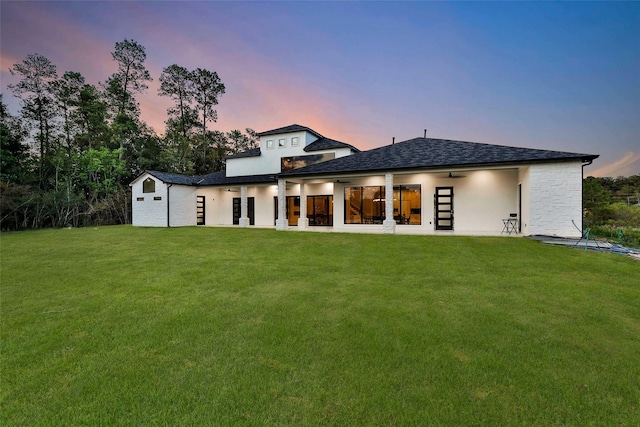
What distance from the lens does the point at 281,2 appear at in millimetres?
14211

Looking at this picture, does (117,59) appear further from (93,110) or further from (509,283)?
(509,283)

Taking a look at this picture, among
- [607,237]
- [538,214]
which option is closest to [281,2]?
[538,214]

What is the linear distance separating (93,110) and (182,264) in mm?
28169

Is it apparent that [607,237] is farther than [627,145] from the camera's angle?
No

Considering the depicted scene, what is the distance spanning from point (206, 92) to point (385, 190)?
28069 mm

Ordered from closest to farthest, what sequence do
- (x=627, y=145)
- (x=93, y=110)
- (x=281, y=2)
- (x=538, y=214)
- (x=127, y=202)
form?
1. (x=538, y=214)
2. (x=281, y=2)
3. (x=627, y=145)
4. (x=127, y=202)
5. (x=93, y=110)

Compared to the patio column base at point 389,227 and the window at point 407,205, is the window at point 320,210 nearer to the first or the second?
the window at point 407,205

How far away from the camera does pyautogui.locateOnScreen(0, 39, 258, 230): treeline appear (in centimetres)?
2038

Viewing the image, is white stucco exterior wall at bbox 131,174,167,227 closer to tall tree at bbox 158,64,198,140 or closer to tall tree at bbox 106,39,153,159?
tall tree at bbox 106,39,153,159

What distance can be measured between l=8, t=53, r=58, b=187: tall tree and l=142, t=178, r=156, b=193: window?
10878 mm

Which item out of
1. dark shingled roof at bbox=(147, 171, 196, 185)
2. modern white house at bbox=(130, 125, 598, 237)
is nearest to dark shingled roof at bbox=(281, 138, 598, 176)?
modern white house at bbox=(130, 125, 598, 237)

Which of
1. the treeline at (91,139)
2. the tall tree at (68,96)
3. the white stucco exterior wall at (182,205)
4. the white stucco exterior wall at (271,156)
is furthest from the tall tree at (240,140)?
the white stucco exterior wall at (182,205)

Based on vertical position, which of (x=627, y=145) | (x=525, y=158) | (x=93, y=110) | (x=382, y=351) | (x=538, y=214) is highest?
(x=93, y=110)

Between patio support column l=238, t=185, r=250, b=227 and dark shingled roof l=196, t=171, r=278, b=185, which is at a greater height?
dark shingled roof l=196, t=171, r=278, b=185
